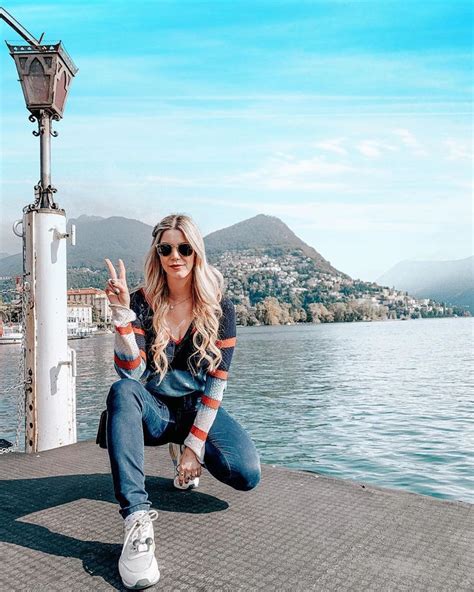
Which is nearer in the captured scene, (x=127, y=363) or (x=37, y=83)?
(x=127, y=363)

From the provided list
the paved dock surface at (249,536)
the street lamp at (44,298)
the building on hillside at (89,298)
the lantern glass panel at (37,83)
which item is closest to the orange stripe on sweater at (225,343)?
the paved dock surface at (249,536)

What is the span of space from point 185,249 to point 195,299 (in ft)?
0.87

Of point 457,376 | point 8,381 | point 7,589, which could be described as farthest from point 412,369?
point 7,589

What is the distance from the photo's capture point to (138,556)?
253cm

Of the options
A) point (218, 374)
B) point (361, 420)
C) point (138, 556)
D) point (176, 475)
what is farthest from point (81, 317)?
point (138, 556)

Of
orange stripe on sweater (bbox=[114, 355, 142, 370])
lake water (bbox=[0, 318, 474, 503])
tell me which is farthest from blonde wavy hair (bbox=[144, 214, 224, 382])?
lake water (bbox=[0, 318, 474, 503])

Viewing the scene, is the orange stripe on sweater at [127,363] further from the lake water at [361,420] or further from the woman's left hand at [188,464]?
the lake water at [361,420]

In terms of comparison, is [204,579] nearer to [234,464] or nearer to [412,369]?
[234,464]

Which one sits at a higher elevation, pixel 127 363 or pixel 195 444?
pixel 127 363

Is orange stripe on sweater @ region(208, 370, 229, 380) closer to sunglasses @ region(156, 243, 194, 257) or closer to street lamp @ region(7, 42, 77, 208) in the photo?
sunglasses @ region(156, 243, 194, 257)

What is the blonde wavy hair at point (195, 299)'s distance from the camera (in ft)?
Answer: 10.5

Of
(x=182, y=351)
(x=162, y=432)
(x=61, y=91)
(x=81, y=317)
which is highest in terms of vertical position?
(x=81, y=317)

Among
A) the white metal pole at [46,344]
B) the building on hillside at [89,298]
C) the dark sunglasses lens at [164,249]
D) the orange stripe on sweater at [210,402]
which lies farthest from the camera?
the building on hillside at [89,298]

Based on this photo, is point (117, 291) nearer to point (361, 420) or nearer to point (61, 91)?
point (61, 91)
